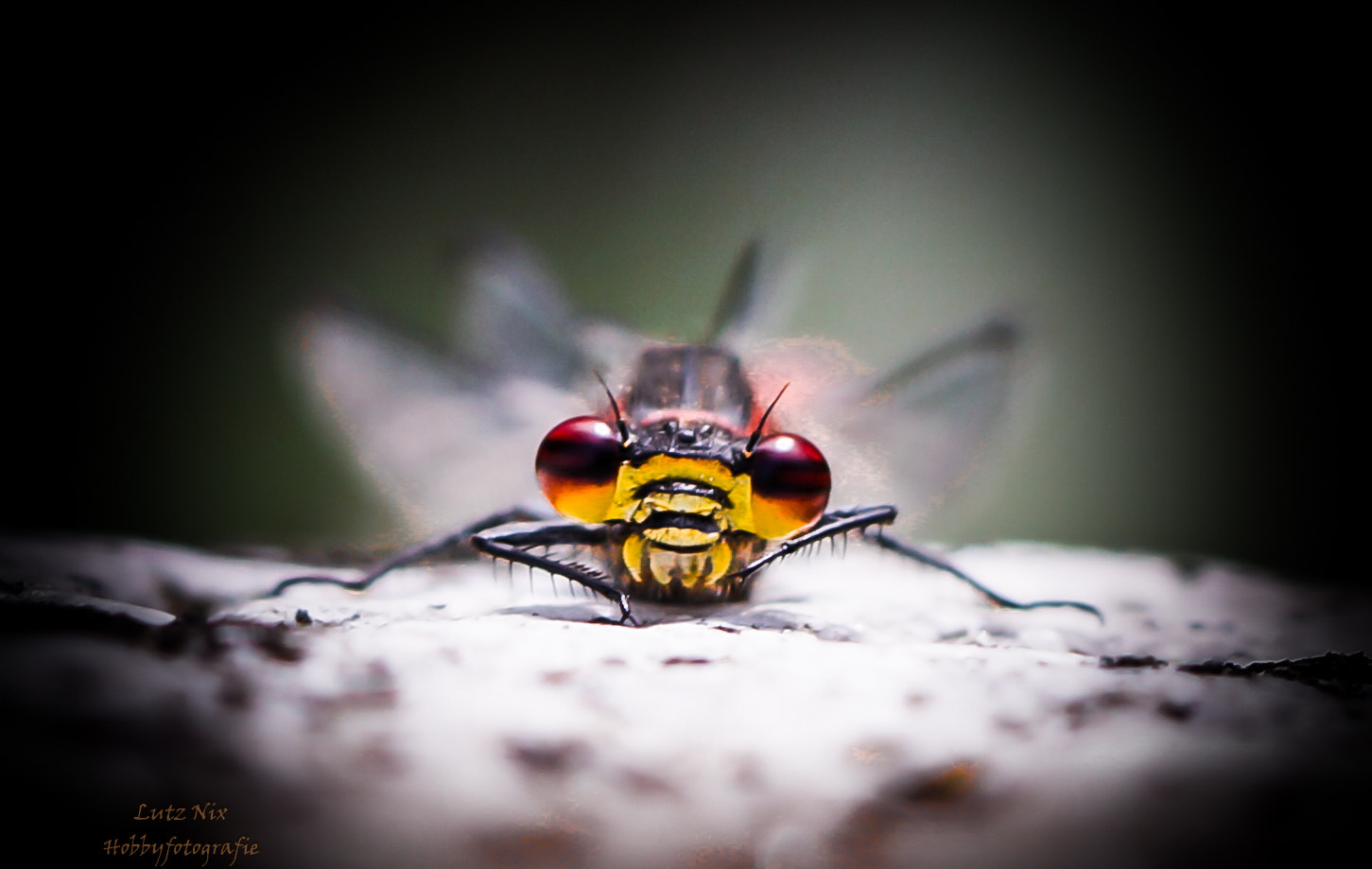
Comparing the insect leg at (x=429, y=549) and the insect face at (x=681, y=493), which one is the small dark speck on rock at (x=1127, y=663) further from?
the insect leg at (x=429, y=549)

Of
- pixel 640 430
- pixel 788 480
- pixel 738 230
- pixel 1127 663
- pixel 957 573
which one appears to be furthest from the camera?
pixel 738 230

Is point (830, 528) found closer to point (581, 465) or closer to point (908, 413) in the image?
point (581, 465)

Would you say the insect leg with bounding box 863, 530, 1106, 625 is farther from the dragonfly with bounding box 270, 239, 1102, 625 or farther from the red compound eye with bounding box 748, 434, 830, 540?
the red compound eye with bounding box 748, 434, 830, 540

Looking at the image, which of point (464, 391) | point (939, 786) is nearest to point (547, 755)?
point (939, 786)

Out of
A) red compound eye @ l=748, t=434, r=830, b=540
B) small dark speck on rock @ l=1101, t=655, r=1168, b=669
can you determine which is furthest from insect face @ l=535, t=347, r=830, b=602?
small dark speck on rock @ l=1101, t=655, r=1168, b=669

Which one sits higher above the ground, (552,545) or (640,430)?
(640,430)

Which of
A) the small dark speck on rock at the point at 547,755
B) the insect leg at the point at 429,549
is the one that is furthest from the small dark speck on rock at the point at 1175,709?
the insect leg at the point at 429,549

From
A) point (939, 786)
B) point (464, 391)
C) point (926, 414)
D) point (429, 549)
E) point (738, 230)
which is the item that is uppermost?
point (738, 230)
